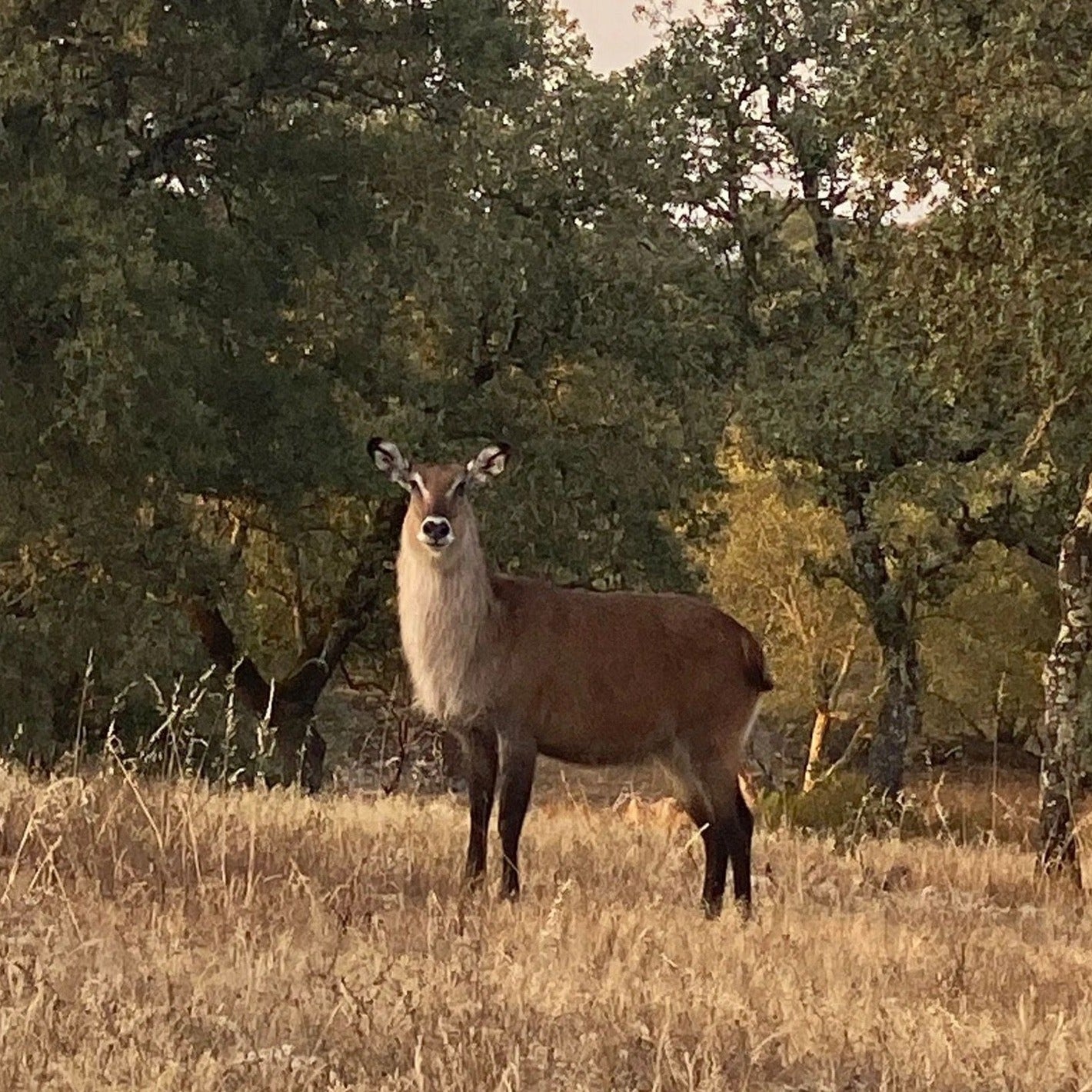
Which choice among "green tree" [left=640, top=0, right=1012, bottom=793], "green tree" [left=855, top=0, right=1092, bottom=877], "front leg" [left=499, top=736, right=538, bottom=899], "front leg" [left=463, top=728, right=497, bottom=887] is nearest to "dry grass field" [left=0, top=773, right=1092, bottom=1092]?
"front leg" [left=463, top=728, right=497, bottom=887]

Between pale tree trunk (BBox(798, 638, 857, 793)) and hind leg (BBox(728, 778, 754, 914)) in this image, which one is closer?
hind leg (BBox(728, 778, 754, 914))

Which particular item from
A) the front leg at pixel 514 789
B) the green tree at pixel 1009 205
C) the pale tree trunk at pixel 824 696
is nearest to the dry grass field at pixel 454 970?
the front leg at pixel 514 789

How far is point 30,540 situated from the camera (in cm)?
2112

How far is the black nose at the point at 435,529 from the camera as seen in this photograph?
1057 centimetres

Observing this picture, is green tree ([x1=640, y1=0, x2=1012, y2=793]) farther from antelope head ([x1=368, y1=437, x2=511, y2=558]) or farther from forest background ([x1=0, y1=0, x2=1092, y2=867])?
antelope head ([x1=368, y1=437, x2=511, y2=558])

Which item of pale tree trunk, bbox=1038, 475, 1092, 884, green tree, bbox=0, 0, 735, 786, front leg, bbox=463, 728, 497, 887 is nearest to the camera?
front leg, bbox=463, 728, 497, 887

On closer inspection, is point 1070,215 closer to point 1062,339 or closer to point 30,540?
point 1062,339

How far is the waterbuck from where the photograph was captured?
10.4 metres

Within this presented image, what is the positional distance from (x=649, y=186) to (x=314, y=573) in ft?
23.2

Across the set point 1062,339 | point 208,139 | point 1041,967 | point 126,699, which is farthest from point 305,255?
point 1041,967

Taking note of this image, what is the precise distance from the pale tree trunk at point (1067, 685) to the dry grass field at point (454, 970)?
3.88 meters

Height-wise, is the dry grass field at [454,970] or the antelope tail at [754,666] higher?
the antelope tail at [754,666]

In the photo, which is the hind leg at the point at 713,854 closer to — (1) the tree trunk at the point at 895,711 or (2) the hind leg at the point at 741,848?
(2) the hind leg at the point at 741,848

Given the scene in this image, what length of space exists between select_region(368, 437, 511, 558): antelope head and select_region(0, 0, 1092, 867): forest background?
3441mm
